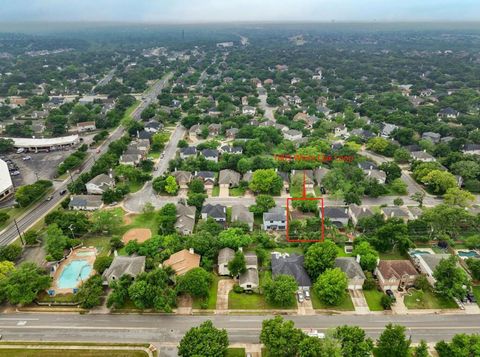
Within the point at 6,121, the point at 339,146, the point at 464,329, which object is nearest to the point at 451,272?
the point at 464,329

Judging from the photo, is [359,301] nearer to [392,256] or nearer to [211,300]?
[392,256]

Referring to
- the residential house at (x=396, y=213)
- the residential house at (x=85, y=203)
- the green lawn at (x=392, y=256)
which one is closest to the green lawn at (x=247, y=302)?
the green lawn at (x=392, y=256)

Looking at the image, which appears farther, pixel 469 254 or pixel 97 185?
pixel 97 185

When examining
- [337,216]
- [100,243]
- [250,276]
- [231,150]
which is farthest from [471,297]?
[231,150]

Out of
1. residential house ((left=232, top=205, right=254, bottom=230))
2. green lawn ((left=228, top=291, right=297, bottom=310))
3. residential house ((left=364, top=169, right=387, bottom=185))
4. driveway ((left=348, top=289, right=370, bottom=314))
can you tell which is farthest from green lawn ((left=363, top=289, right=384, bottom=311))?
residential house ((left=364, top=169, right=387, bottom=185))

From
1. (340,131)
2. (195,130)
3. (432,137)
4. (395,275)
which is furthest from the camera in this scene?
(195,130)

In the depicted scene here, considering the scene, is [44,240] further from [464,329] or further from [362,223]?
[464,329]

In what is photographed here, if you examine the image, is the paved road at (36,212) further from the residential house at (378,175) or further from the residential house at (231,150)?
the residential house at (378,175)
